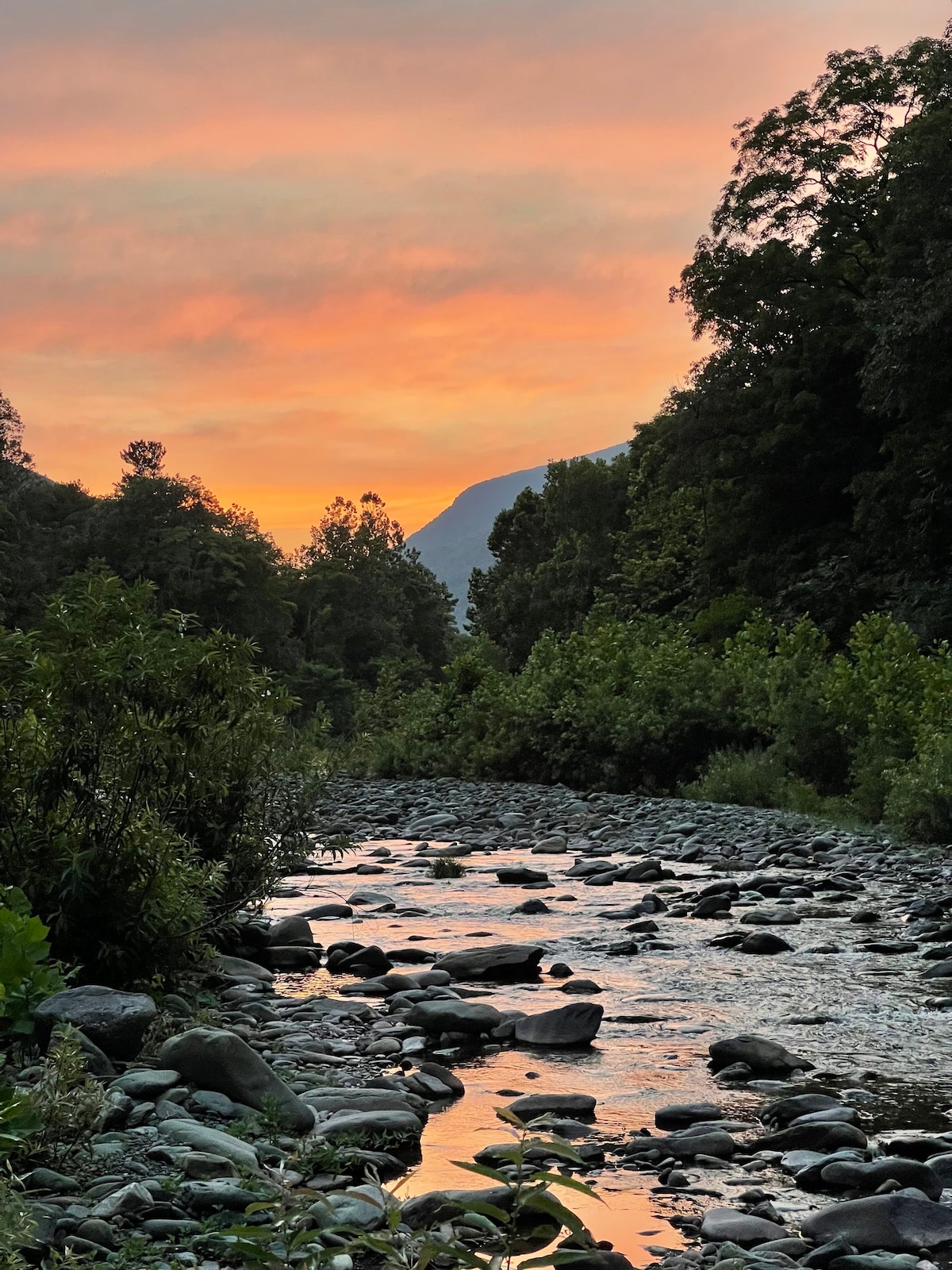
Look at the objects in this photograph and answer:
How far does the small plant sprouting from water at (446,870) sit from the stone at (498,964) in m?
4.03

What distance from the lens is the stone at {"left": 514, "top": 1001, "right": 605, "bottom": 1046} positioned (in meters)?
5.07

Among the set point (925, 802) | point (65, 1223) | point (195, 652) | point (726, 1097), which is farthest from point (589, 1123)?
point (925, 802)

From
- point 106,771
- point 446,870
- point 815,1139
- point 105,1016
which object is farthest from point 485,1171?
point 446,870

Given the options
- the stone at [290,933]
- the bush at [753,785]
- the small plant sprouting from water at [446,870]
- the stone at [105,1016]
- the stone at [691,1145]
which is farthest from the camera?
the bush at [753,785]

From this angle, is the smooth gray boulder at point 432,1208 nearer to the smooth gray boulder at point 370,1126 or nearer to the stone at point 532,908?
the smooth gray boulder at point 370,1126

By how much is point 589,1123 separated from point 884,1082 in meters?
1.16

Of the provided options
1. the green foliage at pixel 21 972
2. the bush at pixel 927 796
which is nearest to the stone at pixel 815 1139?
the green foliage at pixel 21 972

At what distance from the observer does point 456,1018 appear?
5.17 meters

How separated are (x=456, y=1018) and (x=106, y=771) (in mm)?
1691

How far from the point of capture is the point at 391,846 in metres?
13.7

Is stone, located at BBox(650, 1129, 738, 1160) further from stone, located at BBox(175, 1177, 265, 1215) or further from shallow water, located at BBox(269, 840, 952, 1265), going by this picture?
stone, located at BBox(175, 1177, 265, 1215)

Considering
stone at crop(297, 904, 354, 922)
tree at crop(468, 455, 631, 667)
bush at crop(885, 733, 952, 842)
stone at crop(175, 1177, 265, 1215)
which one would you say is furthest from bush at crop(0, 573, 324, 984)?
tree at crop(468, 455, 631, 667)

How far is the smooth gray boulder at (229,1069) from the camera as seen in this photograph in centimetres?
395

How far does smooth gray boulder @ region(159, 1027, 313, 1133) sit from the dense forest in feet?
30.7
